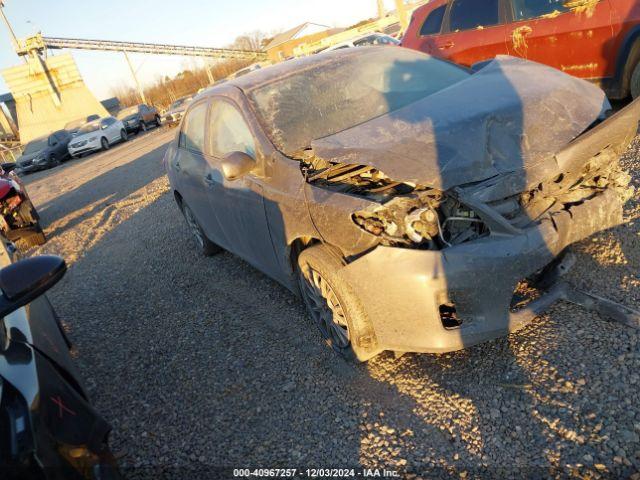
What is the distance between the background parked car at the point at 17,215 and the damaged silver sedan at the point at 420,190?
5984 mm

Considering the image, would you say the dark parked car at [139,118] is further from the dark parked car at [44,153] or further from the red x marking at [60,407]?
the red x marking at [60,407]

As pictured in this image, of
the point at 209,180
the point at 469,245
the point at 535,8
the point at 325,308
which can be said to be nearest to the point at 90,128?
the point at 209,180

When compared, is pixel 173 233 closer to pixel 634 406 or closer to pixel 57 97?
pixel 634 406

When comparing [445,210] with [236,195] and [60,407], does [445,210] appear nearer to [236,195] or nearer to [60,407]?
[236,195]

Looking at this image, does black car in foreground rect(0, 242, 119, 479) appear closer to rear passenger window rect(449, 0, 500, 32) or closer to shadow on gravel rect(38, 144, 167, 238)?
rear passenger window rect(449, 0, 500, 32)

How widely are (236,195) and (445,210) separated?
1738mm

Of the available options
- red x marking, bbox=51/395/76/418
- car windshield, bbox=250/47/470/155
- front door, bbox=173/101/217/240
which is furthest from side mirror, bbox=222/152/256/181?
red x marking, bbox=51/395/76/418

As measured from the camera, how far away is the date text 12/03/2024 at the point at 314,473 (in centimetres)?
218

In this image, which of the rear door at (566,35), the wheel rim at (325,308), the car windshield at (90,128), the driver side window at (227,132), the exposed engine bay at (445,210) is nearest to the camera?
the exposed engine bay at (445,210)

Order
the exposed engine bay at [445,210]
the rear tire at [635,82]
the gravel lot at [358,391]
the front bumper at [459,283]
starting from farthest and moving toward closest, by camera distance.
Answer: the rear tire at [635,82] < the exposed engine bay at [445,210] < the front bumper at [459,283] < the gravel lot at [358,391]

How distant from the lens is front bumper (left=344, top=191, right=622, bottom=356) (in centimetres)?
227

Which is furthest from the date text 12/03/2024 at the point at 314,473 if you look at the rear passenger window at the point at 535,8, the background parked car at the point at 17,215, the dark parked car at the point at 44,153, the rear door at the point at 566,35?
the dark parked car at the point at 44,153

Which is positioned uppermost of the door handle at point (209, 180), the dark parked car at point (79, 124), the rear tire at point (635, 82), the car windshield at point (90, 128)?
the dark parked car at point (79, 124)

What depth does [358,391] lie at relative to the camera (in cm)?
272
